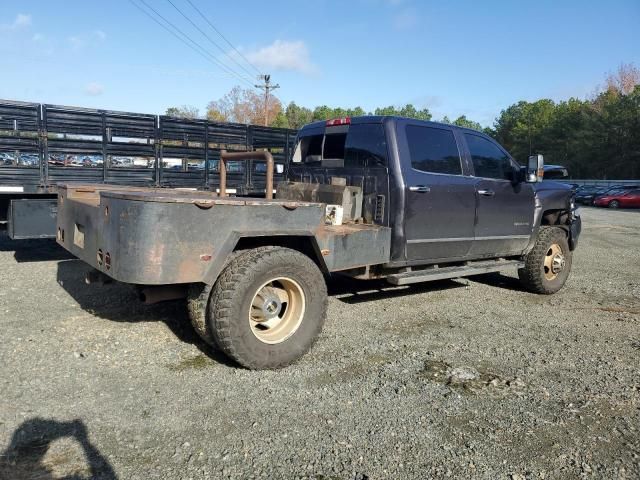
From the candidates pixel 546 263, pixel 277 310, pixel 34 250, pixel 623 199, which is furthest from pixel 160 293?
pixel 623 199

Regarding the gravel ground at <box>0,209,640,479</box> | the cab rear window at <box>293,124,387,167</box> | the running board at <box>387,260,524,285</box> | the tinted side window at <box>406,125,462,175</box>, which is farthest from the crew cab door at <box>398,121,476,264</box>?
the gravel ground at <box>0,209,640,479</box>

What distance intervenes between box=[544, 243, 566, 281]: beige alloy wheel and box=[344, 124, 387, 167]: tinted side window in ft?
10.5

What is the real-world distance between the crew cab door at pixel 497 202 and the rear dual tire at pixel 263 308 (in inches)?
102

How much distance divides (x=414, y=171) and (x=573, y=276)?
15.5ft

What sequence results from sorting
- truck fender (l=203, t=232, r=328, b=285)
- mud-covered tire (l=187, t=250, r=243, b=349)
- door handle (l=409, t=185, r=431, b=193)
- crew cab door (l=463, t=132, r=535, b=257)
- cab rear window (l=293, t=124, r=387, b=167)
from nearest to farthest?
truck fender (l=203, t=232, r=328, b=285) → mud-covered tire (l=187, t=250, r=243, b=349) → door handle (l=409, t=185, r=431, b=193) → cab rear window (l=293, t=124, r=387, b=167) → crew cab door (l=463, t=132, r=535, b=257)

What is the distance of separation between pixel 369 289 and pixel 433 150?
2082 mm

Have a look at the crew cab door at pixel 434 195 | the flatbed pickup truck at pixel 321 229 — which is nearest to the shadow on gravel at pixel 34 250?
the flatbed pickup truck at pixel 321 229

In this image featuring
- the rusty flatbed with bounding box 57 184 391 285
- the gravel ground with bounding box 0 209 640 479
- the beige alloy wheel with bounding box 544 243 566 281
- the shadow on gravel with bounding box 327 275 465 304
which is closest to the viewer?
the gravel ground with bounding box 0 209 640 479

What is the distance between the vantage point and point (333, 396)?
3662 millimetres

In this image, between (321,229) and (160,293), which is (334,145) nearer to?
(321,229)

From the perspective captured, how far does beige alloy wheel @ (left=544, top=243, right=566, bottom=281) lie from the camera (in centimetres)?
708

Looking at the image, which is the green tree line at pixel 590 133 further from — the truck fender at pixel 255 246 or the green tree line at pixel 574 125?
the truck fender at pixel 255 246

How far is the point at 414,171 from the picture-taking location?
5262 millimetres

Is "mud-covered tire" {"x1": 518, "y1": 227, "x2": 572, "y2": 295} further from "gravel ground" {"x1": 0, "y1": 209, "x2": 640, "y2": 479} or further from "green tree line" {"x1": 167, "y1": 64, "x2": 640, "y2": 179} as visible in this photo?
"green tree line" {"x1": 167, "y1": 64, "x2": 640, "y2": 179}
